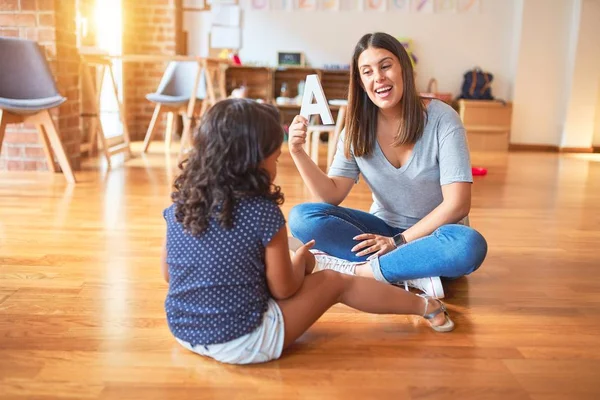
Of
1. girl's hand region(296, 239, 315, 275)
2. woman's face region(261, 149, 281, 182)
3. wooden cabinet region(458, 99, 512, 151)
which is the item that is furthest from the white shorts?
wooden cabinet region(458, 99, 512, 151)

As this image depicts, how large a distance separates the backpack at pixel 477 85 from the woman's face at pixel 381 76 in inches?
224

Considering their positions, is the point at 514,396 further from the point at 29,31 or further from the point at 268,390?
the point at 29,31

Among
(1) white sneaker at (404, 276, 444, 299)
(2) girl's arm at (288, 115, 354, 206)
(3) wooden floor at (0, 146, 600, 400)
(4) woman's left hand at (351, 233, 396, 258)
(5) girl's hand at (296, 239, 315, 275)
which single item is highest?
(2) girl's arm at (288, 115, 354, 206)

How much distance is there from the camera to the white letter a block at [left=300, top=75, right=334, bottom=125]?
190 cm

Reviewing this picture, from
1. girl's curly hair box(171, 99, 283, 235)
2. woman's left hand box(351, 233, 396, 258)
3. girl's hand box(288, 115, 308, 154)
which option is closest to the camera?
girl's curly hair box(171, 99, 283, 235)

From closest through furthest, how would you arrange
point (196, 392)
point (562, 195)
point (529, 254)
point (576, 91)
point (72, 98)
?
point (196, 392)
point (529, 254)
point (562, 195)
point (72, 98)
point (576, 91)

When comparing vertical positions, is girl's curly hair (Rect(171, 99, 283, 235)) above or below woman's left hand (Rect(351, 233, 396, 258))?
above

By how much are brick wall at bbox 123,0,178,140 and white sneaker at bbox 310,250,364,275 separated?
512 centimetres

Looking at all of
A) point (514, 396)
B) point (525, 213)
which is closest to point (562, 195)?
point (525, 213)

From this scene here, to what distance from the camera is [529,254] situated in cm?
247

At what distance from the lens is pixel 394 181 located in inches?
77.9

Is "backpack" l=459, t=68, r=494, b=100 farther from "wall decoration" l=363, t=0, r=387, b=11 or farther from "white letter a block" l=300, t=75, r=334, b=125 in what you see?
"white letter a block" l=300, t=75, r=334, b=125

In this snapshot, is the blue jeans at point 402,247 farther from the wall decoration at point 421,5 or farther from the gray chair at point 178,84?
the wall decoration at point 421,5

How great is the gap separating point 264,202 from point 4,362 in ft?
2.25
